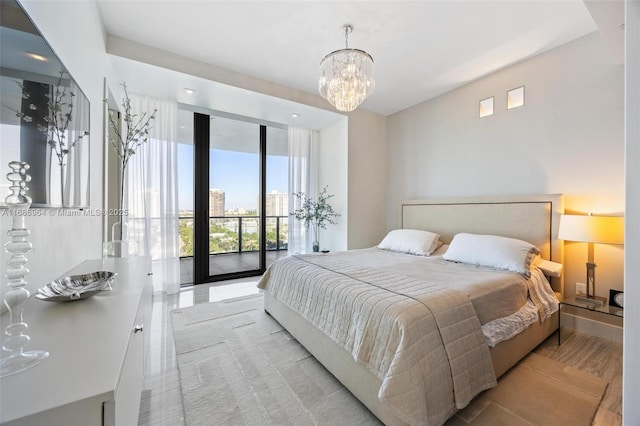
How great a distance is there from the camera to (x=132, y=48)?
107 inches

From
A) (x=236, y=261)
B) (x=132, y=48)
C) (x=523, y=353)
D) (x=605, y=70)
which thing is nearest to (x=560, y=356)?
(x=523, y=353)

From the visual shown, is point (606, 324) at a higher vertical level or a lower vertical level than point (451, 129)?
lower

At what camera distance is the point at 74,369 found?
0.67m

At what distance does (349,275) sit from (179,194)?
3071 mm

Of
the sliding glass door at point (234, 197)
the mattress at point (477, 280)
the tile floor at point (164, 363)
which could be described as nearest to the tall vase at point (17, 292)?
the tile floor at point (164, 363)

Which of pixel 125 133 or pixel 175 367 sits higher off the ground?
pixel 125 133

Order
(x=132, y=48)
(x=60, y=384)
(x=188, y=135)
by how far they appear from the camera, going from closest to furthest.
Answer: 1. (x=60, y=384)
2. (x=132, y=48)
3. (x=188, y=135)

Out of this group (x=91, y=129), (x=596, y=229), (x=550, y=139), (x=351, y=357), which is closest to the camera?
(x=351, y=357)

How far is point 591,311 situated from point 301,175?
403 cm

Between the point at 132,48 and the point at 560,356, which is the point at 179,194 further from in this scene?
the point at 560,356

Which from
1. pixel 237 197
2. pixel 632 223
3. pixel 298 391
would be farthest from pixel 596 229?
pixel 237 197

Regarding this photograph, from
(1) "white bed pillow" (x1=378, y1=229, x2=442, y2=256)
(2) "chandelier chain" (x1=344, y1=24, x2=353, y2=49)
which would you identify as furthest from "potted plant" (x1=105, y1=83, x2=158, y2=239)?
(1) "white bed pillow" (x1=378, y1=229, x2=442, y2=256)

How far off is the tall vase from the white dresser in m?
0.03

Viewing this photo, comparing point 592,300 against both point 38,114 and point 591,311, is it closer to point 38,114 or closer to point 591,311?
point 591,311
